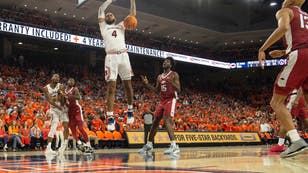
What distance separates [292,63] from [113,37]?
306 cm

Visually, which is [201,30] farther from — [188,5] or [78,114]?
[78,114]

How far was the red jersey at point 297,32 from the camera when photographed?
5031 millimetres

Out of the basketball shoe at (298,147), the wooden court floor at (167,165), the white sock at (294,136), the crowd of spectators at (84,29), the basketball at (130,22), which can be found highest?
the crowd of spectators at (84,29)

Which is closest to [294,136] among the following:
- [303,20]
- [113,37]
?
[303,20]

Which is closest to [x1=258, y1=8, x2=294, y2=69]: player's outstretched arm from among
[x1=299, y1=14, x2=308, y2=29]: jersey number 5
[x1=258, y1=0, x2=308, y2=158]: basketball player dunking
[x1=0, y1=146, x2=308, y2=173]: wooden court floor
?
[x1=258, y1=0, x2=308, y2=158]: basketball player dunking

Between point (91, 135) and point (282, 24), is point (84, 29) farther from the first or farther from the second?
point (282, 24)

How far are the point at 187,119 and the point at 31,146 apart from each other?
10494mm

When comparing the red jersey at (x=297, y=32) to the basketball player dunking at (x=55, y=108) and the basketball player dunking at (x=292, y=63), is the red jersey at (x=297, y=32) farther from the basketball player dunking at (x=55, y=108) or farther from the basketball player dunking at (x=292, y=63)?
the basketball player dunking at (x=55, y=108)

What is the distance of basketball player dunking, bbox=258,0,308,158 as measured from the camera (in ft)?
16.1

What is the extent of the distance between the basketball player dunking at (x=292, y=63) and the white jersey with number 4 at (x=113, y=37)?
261cm

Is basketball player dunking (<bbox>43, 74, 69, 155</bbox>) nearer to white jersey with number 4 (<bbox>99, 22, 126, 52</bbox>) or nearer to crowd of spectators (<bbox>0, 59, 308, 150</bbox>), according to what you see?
white jersey with number 4 (<bbox>99, 22, 126, 52</bbox>)

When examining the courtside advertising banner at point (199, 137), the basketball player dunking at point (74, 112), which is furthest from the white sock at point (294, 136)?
the courtside advertising banner at point (199, 137)

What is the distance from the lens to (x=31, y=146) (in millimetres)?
13258

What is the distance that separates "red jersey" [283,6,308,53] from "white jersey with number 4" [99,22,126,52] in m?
2.77
